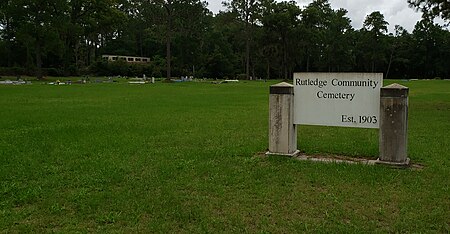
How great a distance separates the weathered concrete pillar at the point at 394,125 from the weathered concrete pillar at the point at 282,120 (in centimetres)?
133

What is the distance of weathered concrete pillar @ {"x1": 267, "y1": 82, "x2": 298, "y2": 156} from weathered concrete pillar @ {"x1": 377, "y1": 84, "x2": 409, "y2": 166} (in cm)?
133

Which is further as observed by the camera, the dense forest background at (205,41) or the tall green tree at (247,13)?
the tall green tree at (247,13)

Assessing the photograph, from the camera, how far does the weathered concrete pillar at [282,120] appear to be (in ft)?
23.3

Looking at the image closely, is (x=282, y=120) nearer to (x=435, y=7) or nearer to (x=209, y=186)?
(x=209, y=186)

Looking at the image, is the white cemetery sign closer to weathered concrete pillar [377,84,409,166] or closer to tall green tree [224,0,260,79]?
weathered concrete pillar [377,84,409,166]

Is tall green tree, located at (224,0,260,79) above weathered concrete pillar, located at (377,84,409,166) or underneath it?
above

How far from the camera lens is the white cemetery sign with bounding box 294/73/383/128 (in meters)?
6.76

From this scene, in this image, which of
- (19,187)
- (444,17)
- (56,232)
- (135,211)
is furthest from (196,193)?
(444,17)

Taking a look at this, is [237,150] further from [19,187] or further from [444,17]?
[444,17]

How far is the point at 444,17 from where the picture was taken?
17047 millimetres

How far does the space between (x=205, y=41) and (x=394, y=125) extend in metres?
70.3

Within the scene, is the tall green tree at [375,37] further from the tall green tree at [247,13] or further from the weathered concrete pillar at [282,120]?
the weathered concrete pillar at [282,120]

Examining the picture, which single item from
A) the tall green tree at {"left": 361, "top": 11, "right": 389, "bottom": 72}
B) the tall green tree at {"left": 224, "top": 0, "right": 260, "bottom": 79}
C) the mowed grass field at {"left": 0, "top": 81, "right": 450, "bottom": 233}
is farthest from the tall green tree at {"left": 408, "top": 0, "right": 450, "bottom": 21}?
the tall green tree at {"left": 361, "top": 11, "right": 389, "bottom": 72}

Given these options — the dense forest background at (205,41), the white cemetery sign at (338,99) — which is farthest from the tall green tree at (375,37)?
the white cemetery sign at (338,99)
